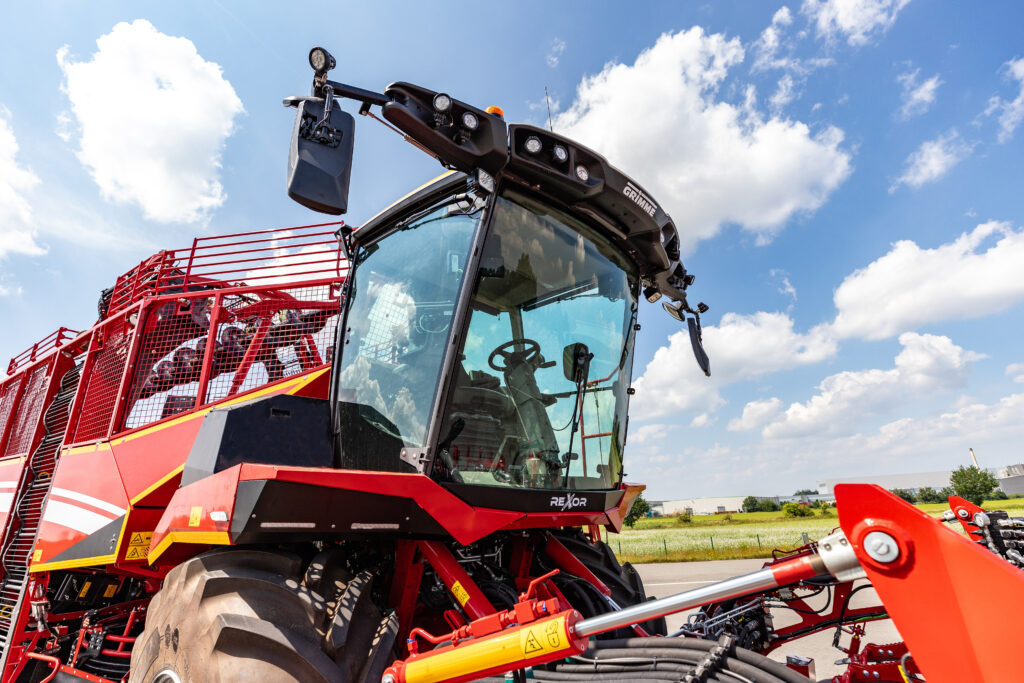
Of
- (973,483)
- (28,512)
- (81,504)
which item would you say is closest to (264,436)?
(81,504)

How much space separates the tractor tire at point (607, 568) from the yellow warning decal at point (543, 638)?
206cm

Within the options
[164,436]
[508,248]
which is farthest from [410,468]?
[164,436]

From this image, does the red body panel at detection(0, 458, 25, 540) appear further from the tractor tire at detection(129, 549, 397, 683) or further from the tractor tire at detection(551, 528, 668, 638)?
the tractor tire at detection(551, 528, 668, 638)

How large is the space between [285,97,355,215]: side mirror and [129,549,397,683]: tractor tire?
4.77 ft

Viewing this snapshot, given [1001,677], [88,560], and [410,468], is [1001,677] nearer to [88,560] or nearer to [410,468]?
[410,468]

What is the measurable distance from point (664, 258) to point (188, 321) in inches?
132

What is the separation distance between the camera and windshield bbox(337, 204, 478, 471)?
112 inches

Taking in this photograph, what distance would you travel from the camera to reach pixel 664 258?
144 inches

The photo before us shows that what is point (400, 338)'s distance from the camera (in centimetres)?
308

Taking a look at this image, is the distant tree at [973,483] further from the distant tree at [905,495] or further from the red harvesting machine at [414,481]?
the red harvesting machine at [414,481]

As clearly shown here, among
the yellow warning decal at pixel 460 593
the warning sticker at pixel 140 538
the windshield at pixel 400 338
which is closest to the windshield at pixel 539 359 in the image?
the windshield at pixel 400 338

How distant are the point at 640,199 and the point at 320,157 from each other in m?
1.79

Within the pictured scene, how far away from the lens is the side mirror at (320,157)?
2250mm

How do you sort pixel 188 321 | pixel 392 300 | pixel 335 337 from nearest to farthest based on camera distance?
pixel 392 300, pixel 335 337, pixel 188 321
